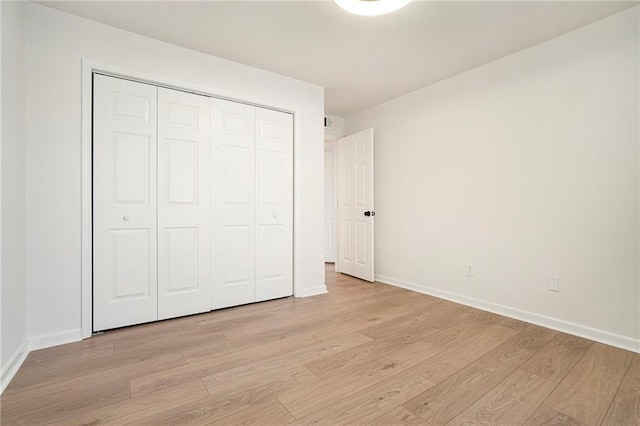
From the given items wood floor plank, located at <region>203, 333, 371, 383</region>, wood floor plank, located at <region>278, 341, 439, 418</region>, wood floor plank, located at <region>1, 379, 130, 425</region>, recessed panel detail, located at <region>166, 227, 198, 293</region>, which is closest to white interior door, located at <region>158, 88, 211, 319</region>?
recessed panel detail, located at <region>166, 227, 198, 293</region>

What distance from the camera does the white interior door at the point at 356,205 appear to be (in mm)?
4145

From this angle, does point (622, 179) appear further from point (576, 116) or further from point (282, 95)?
point (282, 95)

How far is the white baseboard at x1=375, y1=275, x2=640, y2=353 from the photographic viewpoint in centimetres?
219

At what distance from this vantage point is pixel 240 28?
2.43m

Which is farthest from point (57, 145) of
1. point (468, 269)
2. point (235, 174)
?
point (468, 269)

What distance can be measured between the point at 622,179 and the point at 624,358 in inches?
50.6

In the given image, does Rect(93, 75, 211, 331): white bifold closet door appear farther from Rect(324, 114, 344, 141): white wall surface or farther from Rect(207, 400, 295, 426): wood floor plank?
Rect(324, 114, 344, 141): white wall surface

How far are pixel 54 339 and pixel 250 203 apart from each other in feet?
6.18

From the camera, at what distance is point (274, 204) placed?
3.32 m

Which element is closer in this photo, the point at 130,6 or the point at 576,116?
the point at 130,6

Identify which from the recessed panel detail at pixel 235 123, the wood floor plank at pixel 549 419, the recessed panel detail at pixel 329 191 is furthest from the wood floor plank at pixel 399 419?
the recessed panel detail at pixel 329 191

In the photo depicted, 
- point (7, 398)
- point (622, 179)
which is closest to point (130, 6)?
point (7, 398)

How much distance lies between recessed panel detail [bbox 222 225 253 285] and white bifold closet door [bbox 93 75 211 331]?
0.61ft

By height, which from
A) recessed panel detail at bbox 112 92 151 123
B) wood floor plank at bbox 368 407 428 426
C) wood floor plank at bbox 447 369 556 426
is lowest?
wood floor plank at bbox 447 369 556 426
